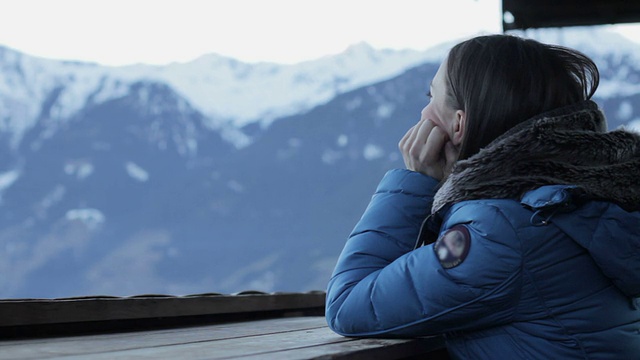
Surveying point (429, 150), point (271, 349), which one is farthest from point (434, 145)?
point (271, 349)

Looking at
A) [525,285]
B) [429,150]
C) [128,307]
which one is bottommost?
[128,307]

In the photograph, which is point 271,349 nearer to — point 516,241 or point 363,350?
point 363,350

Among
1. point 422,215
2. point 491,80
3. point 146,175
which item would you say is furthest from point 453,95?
point 146,175

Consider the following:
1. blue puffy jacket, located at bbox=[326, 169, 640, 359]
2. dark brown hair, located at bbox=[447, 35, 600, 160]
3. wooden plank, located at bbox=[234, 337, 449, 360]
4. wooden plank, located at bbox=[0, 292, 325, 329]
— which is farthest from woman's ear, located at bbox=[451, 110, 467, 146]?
wooden plank, located at bbox=[0, 292, 325, 329]

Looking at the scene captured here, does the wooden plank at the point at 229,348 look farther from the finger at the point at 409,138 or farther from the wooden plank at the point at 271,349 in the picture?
the finger at the point at 409,138

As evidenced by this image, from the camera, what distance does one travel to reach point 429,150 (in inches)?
41.9

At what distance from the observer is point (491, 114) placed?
996 mm

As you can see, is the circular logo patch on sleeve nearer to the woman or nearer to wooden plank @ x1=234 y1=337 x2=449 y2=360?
the woman

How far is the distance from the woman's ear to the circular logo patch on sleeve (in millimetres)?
187

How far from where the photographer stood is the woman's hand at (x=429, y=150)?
3.49 feet

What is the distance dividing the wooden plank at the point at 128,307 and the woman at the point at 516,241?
0.40 metres

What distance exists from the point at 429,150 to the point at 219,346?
15.4 inches

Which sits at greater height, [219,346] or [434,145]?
[434,145]

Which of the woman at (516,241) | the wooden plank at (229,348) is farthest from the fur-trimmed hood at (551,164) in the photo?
the wooden plank at (229,348)
